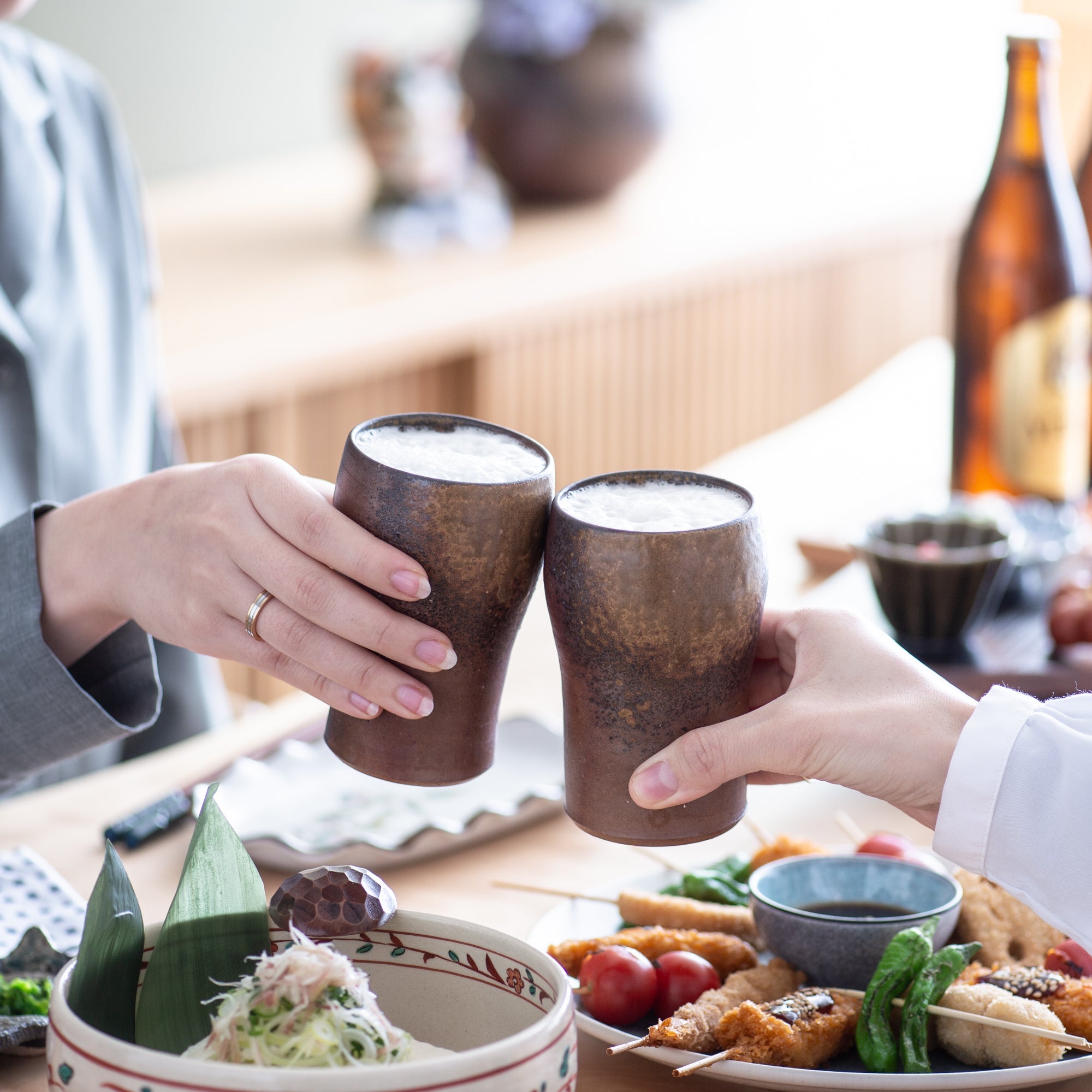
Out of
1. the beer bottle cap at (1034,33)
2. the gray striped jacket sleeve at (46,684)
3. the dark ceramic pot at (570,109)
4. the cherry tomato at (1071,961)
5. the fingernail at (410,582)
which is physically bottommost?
the cherry tomato at (1071,961)

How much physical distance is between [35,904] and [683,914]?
41 cm

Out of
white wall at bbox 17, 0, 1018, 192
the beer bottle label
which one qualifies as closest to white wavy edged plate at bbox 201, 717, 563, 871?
the beer bottle label

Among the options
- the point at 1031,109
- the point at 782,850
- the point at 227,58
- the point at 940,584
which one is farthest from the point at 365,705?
the point at 227,58

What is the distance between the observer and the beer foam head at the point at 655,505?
69cm

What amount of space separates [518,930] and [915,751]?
32cm

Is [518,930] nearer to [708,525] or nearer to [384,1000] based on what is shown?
[384,1000]

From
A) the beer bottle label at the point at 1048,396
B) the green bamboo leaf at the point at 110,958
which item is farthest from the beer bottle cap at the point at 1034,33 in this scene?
the green bamboo leaf at the point at 110,958

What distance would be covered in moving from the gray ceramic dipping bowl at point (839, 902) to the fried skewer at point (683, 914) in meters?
0.04

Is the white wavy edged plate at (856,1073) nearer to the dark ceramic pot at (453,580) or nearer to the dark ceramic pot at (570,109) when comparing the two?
the dark ceramic pot at (453,580)

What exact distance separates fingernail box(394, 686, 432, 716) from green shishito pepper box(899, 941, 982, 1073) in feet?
0.95

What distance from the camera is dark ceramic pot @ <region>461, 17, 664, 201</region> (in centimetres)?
278

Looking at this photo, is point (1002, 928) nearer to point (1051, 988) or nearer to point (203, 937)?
point (1051, 988)

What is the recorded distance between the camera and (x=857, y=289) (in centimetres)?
377

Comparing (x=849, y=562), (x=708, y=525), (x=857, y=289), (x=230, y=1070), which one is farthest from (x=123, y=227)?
(x=857, y=289)
